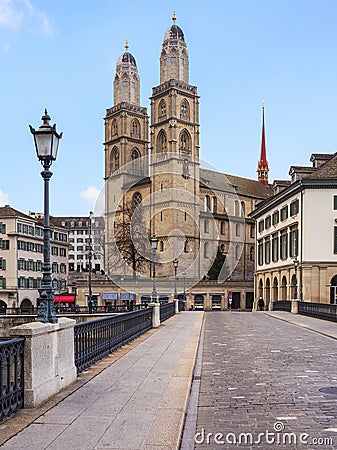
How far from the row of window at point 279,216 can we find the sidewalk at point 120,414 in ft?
126

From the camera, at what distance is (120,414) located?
24.3 ft

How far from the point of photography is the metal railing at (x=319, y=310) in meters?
30.1

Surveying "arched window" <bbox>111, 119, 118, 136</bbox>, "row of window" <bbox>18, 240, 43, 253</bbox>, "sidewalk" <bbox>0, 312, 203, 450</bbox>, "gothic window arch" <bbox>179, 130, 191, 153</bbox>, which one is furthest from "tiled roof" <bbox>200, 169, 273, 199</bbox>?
"sidewalk" <bbox>0, 312, 203, 450</bbox>

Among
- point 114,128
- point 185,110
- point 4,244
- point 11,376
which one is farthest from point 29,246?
point 11,376

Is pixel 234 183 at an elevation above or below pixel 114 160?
below

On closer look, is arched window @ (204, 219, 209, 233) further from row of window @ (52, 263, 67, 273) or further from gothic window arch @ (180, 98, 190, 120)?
row of window @ (52, 263, 67, 273)

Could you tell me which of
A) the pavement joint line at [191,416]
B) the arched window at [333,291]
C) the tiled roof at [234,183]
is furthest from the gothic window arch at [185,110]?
the pavement joint line at [191,416]

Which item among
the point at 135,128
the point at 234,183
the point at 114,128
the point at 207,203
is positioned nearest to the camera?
the point at 207,203

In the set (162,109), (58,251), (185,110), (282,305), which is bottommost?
(282,305)

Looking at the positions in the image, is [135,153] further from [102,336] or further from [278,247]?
[102,336]

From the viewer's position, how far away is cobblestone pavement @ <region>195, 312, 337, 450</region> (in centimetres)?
661

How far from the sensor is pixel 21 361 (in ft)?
25.0

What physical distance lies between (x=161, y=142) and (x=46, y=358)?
3573 inches

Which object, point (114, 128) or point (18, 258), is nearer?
point (18, 258)
